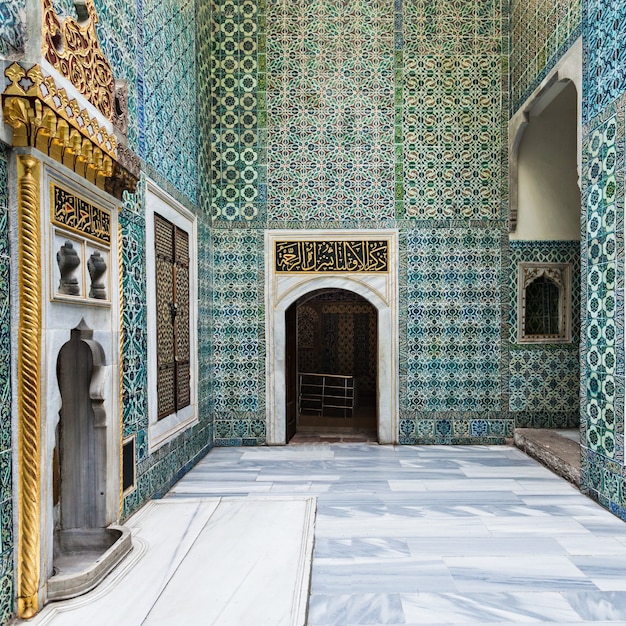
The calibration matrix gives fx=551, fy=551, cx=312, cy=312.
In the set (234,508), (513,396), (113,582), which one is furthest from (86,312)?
(513,396)

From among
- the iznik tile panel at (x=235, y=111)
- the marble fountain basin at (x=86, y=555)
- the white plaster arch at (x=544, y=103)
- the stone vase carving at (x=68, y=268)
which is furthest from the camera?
the iznik tile panel at (x=235, y=111)

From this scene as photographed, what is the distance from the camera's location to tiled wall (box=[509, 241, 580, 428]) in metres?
4.65

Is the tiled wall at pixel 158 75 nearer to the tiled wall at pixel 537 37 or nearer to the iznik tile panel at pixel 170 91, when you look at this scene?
the iznik tile panel at pixel 170 91

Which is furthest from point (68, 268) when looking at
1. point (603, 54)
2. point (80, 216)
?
point (603, 54)

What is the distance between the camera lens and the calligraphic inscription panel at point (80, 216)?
196 centimetres

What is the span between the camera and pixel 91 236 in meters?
2.24

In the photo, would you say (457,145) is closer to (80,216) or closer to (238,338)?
(238,338)

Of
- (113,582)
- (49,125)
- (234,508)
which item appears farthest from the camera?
(234,508)

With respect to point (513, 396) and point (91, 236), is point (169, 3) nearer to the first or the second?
point (91, 236)

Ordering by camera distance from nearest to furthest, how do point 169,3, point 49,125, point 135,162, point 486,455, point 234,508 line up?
point 49,125, point 135,162, point 234,508, point 169,3, point 486,455

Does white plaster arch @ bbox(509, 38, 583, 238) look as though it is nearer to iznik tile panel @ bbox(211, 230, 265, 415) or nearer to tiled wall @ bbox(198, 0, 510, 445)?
tiled wall @ bbox(198, 0, 510, 445)

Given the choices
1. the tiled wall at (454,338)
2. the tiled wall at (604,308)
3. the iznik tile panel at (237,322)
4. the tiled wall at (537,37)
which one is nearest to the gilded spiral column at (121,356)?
the iznik tile panel at (237,322)

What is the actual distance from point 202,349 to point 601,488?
9.53ft

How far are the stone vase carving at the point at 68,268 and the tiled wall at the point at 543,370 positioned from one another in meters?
3.64
